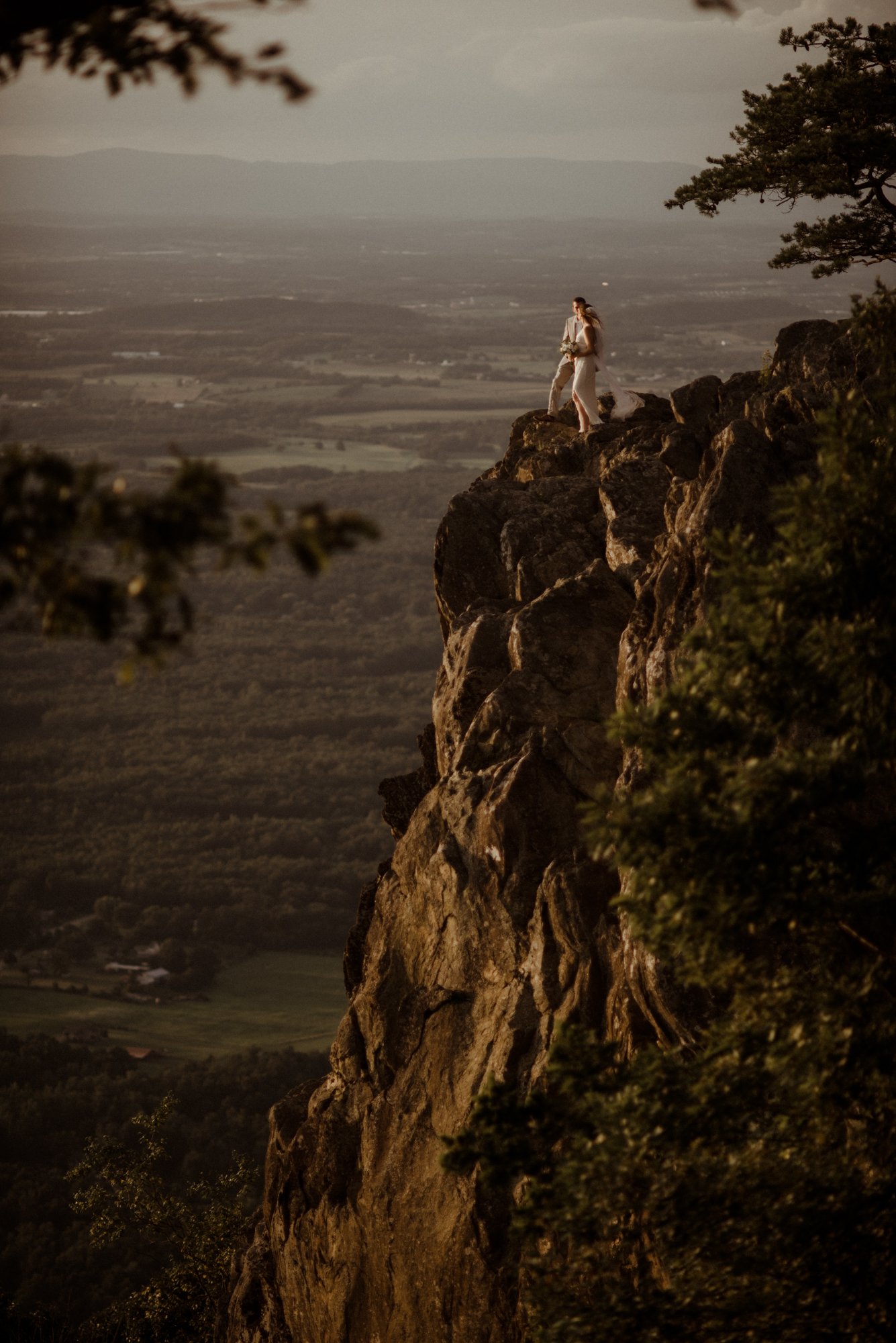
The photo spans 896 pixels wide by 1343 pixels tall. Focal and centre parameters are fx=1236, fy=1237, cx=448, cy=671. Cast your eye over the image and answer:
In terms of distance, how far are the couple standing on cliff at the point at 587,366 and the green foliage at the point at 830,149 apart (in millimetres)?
2830

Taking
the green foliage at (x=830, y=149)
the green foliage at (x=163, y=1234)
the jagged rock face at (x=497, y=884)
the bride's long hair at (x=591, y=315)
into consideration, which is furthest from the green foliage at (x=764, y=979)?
the green foliage at (x=163, y=1234)

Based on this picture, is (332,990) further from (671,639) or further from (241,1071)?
(671,639)

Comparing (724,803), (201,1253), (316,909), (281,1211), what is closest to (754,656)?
(724,803)

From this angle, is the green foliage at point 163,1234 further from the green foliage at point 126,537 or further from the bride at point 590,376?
the green foliage at point 126,537

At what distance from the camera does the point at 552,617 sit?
18.5 meters

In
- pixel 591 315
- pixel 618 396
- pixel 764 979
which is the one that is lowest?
pixel 764 979

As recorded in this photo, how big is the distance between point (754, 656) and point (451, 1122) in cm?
929

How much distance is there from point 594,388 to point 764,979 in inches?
626

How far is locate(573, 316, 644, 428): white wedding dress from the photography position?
23.4m

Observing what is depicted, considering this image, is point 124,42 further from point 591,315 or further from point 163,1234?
point 163,1234

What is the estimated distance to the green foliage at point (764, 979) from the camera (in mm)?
9383

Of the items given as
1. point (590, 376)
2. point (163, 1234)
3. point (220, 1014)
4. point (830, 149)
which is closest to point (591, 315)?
point (590, 376)

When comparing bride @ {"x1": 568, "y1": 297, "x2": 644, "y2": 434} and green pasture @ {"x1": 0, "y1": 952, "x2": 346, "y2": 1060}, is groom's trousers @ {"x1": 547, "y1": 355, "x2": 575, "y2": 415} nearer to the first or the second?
bride @ {"x1": 568, "y1": 297, "x2": 644, "y2": 434}

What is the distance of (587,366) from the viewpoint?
23547 mm
